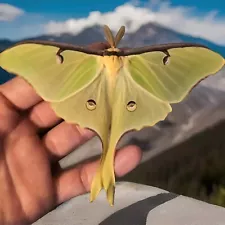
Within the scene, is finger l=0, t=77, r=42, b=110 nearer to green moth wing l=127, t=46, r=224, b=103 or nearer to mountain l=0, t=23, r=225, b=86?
green moth wing l=127, t=46, r=224, b=103

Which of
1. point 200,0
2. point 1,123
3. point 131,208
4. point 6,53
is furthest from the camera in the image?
point 200,0

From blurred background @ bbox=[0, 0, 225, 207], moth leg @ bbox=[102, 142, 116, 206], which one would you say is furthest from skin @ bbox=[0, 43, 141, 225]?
blurred background @ bbox=[0, 0, 225, 207]

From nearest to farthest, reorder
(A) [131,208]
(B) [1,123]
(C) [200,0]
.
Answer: (B) [1,123] → (A) [131,208] → (C) [200,0]

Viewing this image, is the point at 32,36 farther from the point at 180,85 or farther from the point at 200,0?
the point at 180,85

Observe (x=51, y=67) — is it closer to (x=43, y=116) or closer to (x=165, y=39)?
(x=43, y=116)

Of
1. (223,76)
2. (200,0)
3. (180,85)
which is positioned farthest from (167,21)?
(180,85)
